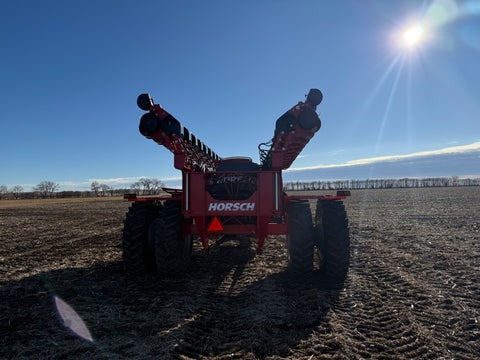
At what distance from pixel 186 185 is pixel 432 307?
4.20 m

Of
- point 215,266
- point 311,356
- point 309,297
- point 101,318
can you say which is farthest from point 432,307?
point 101,318

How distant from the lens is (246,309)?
4.20m

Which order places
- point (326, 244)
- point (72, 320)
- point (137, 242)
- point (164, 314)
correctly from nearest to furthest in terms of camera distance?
point (72, 320) < point (164, 314) < point (326, 244) < point (137, 242)

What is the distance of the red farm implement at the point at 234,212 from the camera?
4.91 m

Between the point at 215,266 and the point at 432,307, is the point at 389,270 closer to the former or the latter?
the point at 432,307

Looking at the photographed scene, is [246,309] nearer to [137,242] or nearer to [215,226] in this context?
[215,226]

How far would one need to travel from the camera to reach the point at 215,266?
6.64m

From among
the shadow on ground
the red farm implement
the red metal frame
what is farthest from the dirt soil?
the red metal frame

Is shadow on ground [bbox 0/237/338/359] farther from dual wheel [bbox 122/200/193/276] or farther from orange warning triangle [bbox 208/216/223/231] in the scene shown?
orange warning triangle [bbox 208/216/223/231]

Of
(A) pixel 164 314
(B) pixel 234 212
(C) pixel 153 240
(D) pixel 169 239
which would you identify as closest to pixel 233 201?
(B) pixel 234 212

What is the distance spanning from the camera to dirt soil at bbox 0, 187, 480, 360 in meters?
3.13

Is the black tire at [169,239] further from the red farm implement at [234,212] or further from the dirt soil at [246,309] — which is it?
the dirt soil at [246,309]

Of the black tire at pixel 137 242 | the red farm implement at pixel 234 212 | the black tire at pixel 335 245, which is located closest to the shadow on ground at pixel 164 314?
the black tire at pixel 137 242

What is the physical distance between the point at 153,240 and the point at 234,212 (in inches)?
72.6
